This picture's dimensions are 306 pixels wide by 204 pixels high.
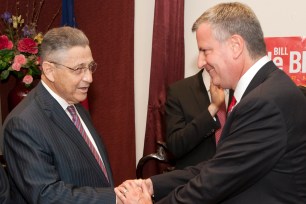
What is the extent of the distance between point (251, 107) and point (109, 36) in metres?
2.41

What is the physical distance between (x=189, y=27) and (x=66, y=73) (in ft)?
5.92

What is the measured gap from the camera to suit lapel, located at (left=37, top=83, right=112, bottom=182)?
2023 millimetres

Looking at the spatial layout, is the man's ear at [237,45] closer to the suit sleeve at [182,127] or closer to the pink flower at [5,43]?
the suit sleeve at [182,127]

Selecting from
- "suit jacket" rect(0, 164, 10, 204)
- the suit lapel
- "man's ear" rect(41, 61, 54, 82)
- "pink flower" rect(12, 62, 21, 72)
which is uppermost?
"man's ear" rect(41, 61, 54, 82)

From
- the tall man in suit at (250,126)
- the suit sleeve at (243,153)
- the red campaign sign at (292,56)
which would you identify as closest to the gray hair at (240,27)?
the tall man in suit at (250,126)

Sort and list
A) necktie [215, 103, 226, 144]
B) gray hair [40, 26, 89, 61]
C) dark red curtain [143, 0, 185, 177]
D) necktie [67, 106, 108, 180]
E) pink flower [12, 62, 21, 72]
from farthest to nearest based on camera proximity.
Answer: dark red curtain [143, 0, 185, 177] → pink flower [12, 62, 21, 72] → necktie [215, 103, 226, 144] → necktie [67, 106, 108, 180] → gray hair [40, 26, 89, 61]

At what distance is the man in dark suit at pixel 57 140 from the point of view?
6.15 ft

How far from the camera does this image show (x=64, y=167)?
1.96 m

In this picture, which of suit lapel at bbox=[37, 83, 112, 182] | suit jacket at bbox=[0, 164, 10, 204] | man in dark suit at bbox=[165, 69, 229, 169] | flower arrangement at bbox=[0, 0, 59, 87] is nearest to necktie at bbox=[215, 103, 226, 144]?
man in dark suit at bbox=[165, 69, 229, 169]

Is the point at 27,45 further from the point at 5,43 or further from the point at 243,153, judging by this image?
the point at 243,153

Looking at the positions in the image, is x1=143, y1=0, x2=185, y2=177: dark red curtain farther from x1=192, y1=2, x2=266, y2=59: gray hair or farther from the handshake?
x1=192, y1=2, x2=266, y2=59: gray hair

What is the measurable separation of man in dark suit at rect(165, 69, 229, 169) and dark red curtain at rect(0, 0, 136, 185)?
3.55 ft

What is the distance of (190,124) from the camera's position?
8.67ft

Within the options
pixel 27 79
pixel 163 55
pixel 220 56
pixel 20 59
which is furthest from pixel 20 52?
pixel 220 56
